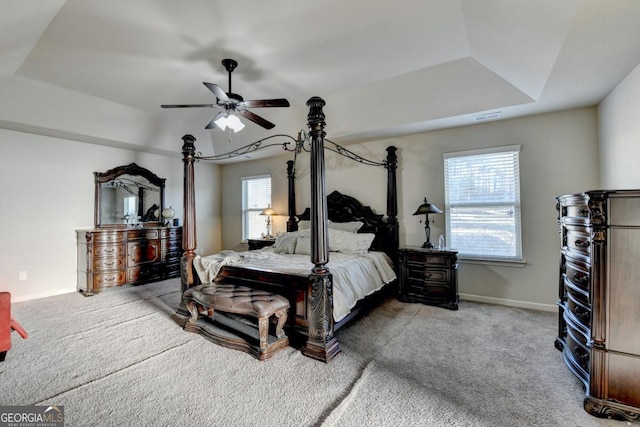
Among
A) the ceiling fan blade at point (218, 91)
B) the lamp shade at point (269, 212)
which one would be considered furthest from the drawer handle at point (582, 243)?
the lamp shade at point (269, 212)

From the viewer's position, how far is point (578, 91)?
3.10 meters

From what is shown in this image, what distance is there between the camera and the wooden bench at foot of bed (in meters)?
2.64

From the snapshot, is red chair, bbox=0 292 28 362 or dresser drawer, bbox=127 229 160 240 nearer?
red chair, bbox=0 292 28 362

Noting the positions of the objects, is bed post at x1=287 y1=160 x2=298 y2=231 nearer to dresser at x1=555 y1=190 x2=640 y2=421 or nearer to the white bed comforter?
the white bed comforter

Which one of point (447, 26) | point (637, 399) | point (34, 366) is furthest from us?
point (447, 26)

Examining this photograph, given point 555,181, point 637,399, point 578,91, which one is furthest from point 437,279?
point 578,91

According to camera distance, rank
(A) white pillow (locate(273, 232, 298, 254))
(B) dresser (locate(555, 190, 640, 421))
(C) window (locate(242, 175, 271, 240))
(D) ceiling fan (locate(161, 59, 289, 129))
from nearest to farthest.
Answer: (B) dresser (locate(555, 190, 640, 421))
(D) ceiling fan (locate(161, 59, 289, 129))
(A) white pillow (locate(273, 232, 298, 254))
(C) window (locate(242, 175, 271, 240))

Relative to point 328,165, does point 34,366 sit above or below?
below

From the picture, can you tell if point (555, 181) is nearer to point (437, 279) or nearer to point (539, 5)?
point (437, 279)

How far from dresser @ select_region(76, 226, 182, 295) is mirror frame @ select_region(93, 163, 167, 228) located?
343 mm

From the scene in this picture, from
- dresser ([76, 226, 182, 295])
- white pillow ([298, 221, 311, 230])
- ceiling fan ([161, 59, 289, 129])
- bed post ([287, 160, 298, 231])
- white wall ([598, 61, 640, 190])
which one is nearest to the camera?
white wall ([598, 61, 640, 190])

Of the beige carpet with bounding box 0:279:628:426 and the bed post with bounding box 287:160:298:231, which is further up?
the bed post with bounding box 287:160:298:231

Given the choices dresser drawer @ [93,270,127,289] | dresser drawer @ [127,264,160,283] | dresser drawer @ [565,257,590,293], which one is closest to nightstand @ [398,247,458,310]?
dresser drawer @ [565,257,590,293]

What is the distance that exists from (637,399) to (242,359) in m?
2.72
